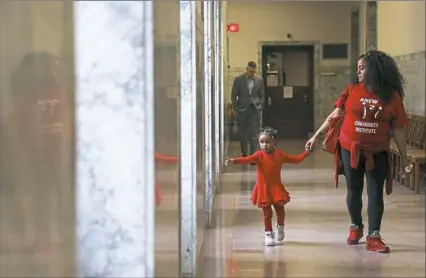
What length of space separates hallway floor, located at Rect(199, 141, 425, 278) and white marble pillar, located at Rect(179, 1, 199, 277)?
1.96 ft

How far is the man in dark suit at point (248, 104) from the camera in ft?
26.3

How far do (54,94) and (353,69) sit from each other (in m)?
1.88

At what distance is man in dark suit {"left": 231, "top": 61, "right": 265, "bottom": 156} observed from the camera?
8.02 meters

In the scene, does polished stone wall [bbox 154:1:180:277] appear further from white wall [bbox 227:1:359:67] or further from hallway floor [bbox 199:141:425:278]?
white wall [bbox 227:1:359:67]

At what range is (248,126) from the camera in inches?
362

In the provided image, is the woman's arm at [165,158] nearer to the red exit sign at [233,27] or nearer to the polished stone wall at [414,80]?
the polished stone wall at [414,80]

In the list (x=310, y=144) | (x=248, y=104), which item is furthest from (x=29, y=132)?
(x=248, y=104)

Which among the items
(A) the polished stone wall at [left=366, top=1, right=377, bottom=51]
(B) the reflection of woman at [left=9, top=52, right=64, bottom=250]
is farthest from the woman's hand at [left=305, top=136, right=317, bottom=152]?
(A) the polished stone wall at [left=366, top=1, right=377, bottom=51]

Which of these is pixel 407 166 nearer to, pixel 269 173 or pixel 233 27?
pixel 269 173

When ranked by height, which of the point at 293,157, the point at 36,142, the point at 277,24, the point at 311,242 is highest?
the point at 277,24

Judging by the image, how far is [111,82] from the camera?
235 centimetres

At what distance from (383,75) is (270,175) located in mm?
1830

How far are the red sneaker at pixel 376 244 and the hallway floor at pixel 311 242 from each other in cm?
6

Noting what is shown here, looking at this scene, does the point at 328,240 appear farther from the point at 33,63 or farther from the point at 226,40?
the point at 226,40
